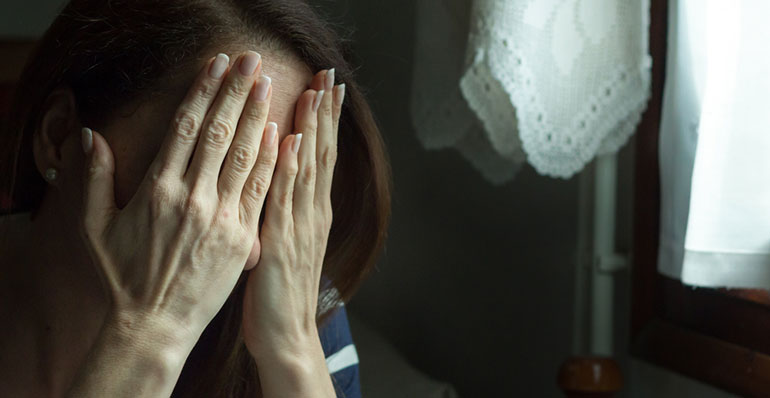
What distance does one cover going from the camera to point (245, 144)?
604mm

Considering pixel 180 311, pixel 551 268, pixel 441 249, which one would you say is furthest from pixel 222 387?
pixel 551 268

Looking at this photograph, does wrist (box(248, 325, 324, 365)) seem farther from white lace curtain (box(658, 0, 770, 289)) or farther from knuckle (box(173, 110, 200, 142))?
white lace curtain (box(658, 0, 770, 289))

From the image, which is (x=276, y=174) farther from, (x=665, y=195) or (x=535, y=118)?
(x=665, y=195)

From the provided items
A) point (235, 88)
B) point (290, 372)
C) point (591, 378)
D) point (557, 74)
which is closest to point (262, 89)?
point (235, 88)

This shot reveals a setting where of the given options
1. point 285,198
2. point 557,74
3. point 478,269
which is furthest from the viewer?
point 478,269

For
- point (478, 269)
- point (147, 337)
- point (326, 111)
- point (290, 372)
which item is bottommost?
point (478, 269)

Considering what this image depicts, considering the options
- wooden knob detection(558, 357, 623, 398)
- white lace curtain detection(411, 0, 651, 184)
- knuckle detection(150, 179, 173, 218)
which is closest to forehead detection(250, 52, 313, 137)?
knuckle detection(150, 179, 173, 218)

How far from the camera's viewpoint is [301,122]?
651mm

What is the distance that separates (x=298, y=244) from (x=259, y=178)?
9cm

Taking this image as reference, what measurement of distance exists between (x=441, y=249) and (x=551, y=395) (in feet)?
0.81

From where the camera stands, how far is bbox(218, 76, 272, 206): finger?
0.60m

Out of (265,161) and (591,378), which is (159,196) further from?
(591,378)

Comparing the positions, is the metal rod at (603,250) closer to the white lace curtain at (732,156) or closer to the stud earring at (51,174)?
the white lace curtain at (732,156)

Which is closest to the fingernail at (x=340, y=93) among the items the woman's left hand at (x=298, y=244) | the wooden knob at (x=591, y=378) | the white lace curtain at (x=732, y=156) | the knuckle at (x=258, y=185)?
the woman's left hand at (x=298, y=244)
